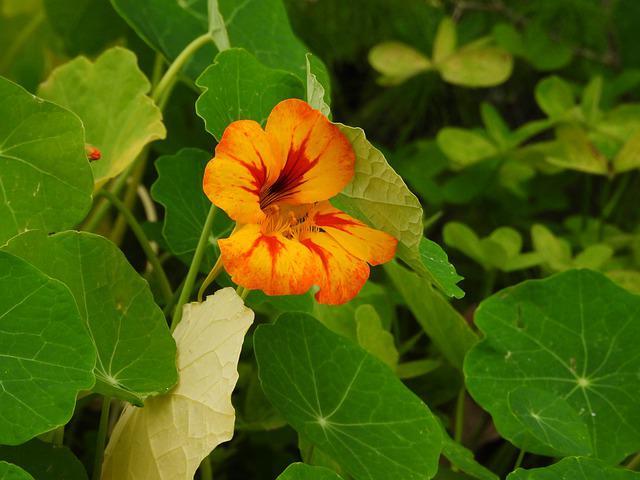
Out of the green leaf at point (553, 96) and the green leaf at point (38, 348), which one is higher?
the green leaf at point (38, 348)

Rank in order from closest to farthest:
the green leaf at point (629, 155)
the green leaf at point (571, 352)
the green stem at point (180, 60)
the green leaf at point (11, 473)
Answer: the green leaf at point (11, 473) → the green leaf at point (571, 352) → the green stem at point (180, 60) → the green leaf at point (629, 155)

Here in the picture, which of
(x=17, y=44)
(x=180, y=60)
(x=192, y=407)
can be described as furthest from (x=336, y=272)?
(x=17, y=44)

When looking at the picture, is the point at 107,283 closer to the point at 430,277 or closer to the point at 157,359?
the point at 157,359

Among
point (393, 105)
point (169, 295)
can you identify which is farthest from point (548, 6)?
point (169, 295)

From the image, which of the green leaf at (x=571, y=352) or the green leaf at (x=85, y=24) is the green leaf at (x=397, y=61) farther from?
the green leaf at (x=571, y=352)

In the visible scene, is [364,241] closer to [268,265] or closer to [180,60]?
[268,265]

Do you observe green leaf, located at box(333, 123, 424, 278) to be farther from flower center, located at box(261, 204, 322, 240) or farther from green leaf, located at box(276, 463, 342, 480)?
green leaf, located at box(276, 463, 342, 480)

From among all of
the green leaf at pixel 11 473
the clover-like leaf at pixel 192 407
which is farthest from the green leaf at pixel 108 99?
the green leaf at pixel 11 473
